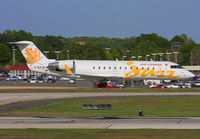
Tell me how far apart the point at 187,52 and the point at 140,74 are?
116506 mm

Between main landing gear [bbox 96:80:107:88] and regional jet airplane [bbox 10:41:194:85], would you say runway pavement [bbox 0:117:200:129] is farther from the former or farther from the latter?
main landing gear [bbox 96:80:107:88]

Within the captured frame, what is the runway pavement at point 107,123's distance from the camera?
68.3 ft

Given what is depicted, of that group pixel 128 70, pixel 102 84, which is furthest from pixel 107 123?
pixel 102 84

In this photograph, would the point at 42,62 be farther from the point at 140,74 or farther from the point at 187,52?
the point at 187,52

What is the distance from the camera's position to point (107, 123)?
870 inches

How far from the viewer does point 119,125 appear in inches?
838

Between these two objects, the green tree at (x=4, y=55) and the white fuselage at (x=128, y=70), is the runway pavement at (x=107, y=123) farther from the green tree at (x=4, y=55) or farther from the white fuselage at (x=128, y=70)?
the green tree at (x=4, y=55)

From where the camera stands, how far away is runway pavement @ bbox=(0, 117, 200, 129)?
2083cm
